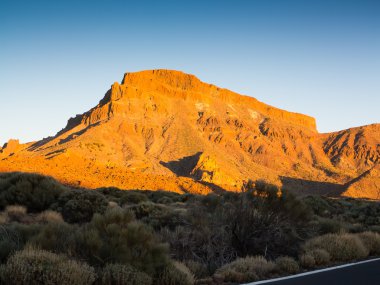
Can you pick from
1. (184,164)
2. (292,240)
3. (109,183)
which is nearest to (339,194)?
(184,164)

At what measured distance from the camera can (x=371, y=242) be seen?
42.2 ft

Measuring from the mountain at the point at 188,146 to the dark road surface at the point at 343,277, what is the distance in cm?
4081

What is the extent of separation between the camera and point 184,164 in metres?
87.7

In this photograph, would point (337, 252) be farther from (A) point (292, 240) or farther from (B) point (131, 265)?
(B) point (131, 265)

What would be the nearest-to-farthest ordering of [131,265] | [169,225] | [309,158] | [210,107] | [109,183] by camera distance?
1. [131,265]
2. [169,225]
3. [109,183]
4. [309,158]
5. [210,107]

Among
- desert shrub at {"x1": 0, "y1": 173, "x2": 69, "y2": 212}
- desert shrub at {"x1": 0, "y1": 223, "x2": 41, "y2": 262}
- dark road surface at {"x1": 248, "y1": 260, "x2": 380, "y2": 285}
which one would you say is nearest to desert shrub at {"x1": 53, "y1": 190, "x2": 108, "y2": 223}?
desert shrub at {"x1": 0, "y1": 173, "x2": 69, "y2": 212}

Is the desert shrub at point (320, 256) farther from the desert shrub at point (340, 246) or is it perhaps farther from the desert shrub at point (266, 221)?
the desert shrub at point (266, 221)

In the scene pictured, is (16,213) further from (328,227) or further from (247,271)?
(328,227)

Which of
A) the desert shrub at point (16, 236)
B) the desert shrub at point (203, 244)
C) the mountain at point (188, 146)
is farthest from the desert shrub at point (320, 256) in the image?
the mountain at point (188, 146)

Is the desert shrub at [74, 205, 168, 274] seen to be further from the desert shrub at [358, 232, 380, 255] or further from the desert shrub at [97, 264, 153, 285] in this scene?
the desert shrub at [358, 232, 380, 255]

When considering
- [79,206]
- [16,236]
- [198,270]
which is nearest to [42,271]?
[16,236]

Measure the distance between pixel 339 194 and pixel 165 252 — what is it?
82.8 meters

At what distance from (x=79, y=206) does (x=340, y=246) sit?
10587 mm

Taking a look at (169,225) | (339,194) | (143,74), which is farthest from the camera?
(143,74)
